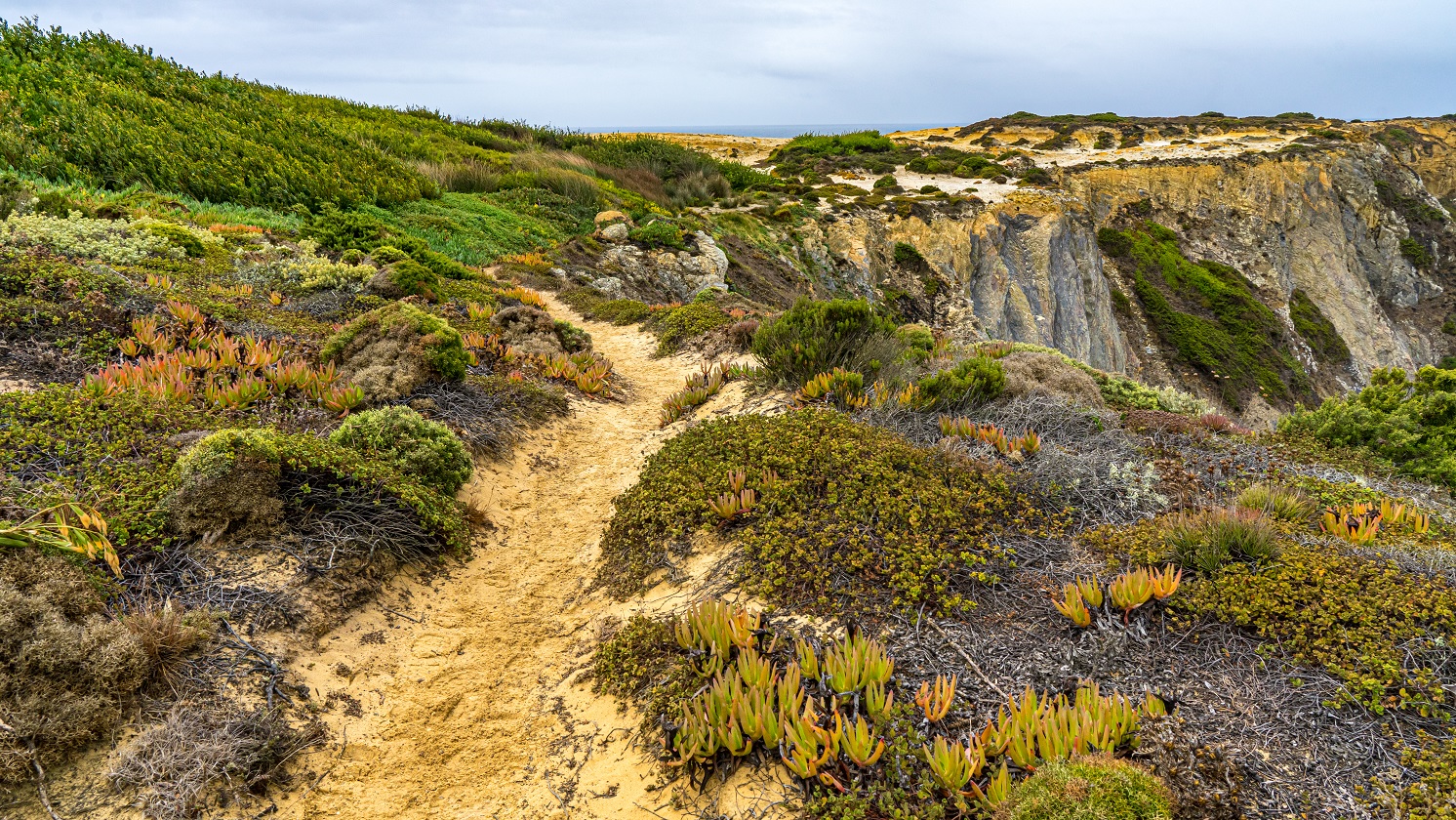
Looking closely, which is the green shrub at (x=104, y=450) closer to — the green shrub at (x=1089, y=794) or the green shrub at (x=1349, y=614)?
the green shrub at (x=1089, y=794)

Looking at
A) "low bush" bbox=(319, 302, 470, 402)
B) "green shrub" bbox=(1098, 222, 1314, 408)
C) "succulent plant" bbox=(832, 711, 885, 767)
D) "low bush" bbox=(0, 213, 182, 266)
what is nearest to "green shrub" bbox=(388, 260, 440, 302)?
"low bush" bbox=(0, 213, 182, 266)

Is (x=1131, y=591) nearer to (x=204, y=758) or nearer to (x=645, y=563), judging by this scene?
(x=645, y=563)

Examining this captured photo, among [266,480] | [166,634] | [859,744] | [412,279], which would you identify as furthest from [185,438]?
[412,279]

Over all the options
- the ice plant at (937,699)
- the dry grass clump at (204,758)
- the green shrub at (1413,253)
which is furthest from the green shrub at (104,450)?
the green shrub at (1413,253)

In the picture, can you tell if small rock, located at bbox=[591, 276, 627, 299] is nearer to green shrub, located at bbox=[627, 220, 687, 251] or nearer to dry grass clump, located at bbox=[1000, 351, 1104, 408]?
green shrub, located at bbox=[627, 220, 687, 251]

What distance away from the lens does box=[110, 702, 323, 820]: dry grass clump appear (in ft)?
8.84

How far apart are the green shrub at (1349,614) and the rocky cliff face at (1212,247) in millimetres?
20820

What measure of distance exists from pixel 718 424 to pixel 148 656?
14.0ft

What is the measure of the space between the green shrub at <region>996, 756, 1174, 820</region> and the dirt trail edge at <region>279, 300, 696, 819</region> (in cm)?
155

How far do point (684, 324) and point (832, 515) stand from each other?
297 inches

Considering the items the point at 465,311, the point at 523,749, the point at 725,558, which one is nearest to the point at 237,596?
the point at 523,749

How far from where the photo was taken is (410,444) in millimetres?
5371

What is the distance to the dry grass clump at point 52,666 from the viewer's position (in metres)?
2.62

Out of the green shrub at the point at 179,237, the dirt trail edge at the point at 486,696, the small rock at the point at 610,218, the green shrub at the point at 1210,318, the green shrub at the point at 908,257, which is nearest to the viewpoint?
the dirt trail edge at the point at 486,696
